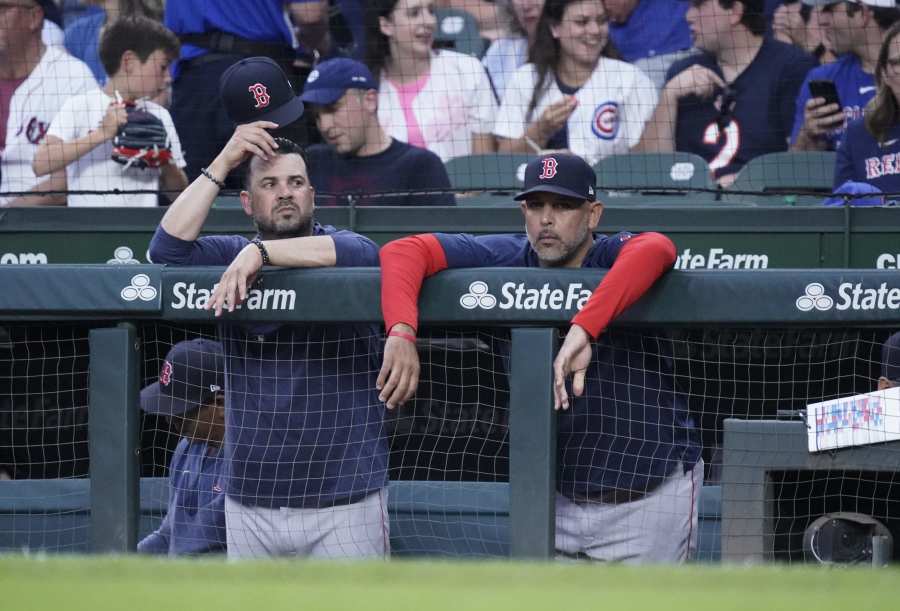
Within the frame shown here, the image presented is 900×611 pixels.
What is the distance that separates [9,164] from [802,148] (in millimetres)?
4876

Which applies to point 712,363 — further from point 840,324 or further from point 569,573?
point 569,573

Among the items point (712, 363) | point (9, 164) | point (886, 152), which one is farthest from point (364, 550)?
point (9, 164)

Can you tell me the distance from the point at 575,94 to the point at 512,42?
70cm

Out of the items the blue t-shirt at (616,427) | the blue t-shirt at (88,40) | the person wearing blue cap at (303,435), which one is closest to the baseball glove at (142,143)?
the blue t-shirt at (88,40)

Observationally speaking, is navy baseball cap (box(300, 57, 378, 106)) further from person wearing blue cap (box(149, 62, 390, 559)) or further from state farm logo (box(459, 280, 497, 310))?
state farm logo (box(459, 280, 497, 310))

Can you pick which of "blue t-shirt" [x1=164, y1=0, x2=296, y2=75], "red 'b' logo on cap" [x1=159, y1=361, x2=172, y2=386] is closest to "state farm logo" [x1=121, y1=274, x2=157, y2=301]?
"red 'b' logo on cap" [x1=159, y1=361, x2=172, y2=386]

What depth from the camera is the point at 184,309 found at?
4098mm

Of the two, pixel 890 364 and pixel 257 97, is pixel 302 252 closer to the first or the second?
pixel 257 97

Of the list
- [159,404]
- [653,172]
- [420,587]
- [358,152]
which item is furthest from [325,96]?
[420,587]

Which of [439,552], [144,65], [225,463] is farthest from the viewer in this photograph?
[144,65]

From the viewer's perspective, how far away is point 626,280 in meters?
3.83

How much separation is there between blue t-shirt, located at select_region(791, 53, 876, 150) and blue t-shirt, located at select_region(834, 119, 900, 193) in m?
0.89

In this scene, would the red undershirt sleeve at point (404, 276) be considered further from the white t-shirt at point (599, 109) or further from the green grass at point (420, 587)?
the white t-shirt at point (599, 109)

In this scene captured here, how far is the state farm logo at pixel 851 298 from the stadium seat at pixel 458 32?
5.00 m
